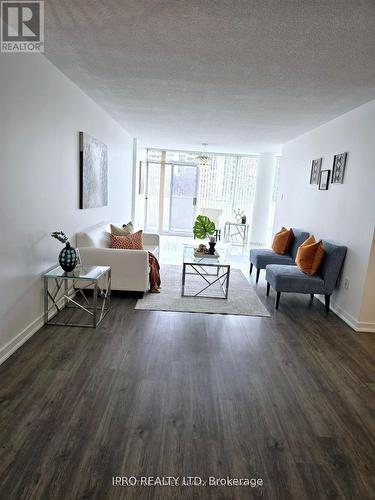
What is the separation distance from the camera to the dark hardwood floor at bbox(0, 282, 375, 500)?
5.26 ft

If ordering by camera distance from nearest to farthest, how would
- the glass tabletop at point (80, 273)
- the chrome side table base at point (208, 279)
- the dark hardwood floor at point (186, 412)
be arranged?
the dark hardwood floor at point (186, 412) < the glass tabletop at point (80, 273) < the chrome side table base at point (208, 279)

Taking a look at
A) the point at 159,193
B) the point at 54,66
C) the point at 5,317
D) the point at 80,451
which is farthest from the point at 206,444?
the point at 159,193

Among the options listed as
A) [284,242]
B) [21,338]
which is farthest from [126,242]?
[284,242]

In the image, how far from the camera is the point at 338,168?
4.08 meters

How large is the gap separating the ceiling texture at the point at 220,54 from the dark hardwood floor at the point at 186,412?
244cm

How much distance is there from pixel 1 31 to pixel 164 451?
9.67ft

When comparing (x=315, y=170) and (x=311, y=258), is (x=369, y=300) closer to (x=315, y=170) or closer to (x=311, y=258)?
(x=311, y=258)

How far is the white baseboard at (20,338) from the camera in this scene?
8.19ft

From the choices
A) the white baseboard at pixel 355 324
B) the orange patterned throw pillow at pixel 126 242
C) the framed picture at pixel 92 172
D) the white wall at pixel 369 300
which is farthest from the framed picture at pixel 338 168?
the framed picture at pixel 92 172

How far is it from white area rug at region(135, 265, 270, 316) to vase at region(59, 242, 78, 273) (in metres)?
0.97

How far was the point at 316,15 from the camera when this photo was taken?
1873 millimetres

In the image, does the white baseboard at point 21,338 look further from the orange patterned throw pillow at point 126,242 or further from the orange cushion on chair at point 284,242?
the orange cushion on chair at point 284,242

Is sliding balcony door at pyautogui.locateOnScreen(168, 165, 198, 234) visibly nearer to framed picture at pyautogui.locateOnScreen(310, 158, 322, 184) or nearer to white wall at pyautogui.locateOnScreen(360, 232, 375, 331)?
framed picture at pyautogui.locateOnScreen(310, 158, 322, 184)

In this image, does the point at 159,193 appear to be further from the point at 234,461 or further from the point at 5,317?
the point at 234,461
